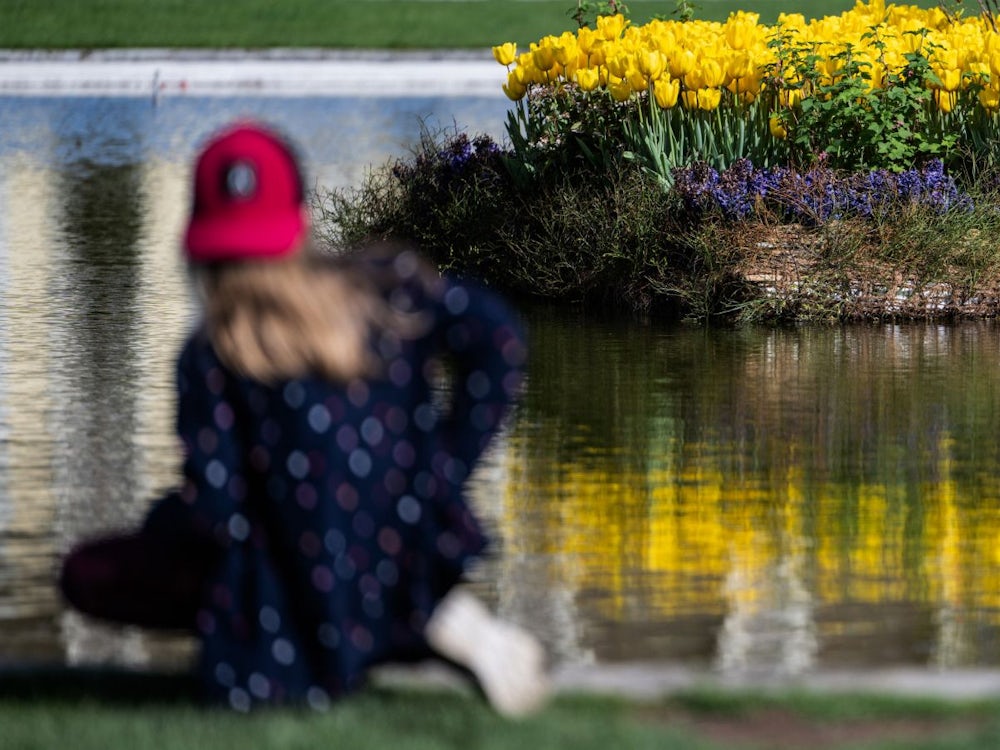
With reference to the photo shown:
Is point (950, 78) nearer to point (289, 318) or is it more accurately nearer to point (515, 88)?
point (515, 88)

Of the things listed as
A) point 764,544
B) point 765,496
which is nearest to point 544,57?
point 765,496

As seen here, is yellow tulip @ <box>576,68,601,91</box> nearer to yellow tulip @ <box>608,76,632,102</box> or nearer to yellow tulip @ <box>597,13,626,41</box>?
yellow tulip @ <box>608,76,632,102</box>

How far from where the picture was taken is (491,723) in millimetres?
4441

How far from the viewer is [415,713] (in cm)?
453

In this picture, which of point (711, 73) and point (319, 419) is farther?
point (711, 73)

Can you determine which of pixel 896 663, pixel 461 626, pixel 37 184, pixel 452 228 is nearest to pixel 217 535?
pixel 461 626

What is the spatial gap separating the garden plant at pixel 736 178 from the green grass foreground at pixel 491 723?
21.0 ft

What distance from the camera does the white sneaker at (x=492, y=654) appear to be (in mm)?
4496

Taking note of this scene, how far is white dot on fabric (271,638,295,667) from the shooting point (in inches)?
174

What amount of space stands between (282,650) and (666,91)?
7.60 meters

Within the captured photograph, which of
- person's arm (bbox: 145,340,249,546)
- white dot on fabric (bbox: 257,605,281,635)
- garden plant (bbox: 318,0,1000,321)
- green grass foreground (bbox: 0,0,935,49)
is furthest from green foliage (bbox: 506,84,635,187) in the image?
green grass foreground (bbox: 0,0,935,49)

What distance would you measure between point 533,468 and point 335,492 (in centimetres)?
316

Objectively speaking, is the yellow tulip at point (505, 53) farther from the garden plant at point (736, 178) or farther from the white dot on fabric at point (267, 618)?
the white dot on fabric at point (267, 618)

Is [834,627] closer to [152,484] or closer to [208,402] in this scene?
[208,402]
